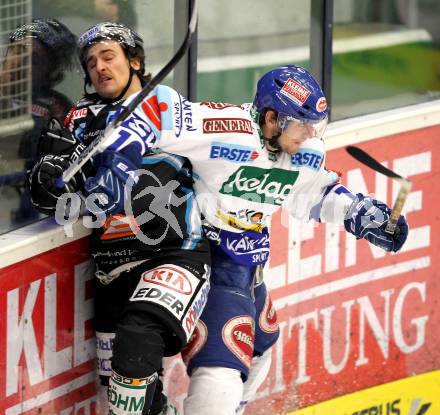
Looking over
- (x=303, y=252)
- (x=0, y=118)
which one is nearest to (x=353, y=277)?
(x=303, y=252)

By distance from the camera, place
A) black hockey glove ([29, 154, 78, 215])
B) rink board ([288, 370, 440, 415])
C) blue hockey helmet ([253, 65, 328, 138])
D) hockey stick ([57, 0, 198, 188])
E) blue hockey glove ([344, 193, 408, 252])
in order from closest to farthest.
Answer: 1. hockey stick ([57, 0, 198, 188])
2. black hockey glove ([29, 154, 78, 215])
3. blue hockey helmet ([253, 65, 328, 138])
4. blue hockey glove ([344, 193, 408, 252])
5. rink board ([288, 370, 440, 415])

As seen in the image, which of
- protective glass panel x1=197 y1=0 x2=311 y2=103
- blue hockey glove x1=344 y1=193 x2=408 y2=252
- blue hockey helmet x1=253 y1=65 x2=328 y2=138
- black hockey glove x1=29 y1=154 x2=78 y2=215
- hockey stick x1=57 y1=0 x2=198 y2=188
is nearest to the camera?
hockey stick x1=57 y1=0 x2=198 y2=188

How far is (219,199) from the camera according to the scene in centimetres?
466

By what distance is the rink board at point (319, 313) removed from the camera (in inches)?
181

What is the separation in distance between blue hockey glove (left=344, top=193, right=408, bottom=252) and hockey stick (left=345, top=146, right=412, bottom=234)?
3 cm

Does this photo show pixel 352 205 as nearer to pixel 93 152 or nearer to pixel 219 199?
pixel 219 199

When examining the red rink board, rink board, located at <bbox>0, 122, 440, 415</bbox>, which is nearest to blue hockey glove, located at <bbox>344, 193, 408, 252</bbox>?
rink board, located at <bbox>0, 122, 440, 415</bbox>

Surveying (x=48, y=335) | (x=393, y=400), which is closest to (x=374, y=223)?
(x=48, y=335)

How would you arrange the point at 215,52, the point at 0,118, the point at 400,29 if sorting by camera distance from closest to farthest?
the point at 0,118
the point at 215,52
the point at 400,29

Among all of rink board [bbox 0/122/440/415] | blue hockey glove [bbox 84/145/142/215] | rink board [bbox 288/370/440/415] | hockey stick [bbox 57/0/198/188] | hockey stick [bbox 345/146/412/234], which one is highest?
hockey stick [bbox 57/0/198/188]

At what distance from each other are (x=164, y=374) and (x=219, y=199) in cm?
74

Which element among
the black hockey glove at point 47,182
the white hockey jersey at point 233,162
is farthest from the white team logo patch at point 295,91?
the black hockey glove at point 47,182

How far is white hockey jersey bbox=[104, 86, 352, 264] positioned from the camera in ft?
14.4

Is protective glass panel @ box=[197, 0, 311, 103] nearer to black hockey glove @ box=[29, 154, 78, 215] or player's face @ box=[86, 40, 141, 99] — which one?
player's face @ box=[86, 40, 141, 99]
